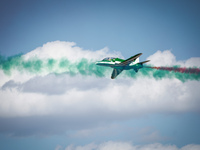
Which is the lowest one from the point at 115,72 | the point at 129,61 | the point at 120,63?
the point at 115,72

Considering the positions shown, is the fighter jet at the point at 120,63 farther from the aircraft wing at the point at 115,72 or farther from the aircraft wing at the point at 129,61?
the aircraft wing at the point at 115,72

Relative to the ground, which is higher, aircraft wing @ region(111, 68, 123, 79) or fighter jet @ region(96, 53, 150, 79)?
fighter jet @ region(96, 53, 150, 79)

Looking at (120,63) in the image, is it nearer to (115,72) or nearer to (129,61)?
(129,61)

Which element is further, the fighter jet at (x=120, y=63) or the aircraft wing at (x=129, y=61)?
the fighter jet at (x=120, y=63)

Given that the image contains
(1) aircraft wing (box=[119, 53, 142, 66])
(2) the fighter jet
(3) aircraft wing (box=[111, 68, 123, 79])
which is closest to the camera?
(1) aircraft wing (box=[119, 53, 142, 66])

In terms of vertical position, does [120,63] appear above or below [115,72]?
above

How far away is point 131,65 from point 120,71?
842cm

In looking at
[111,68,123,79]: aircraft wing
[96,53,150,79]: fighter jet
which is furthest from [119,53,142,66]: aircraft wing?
[111,68,123,79]: aircraft wing

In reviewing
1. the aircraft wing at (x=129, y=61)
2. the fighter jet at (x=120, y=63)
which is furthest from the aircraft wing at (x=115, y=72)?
the aircraft wing at (x=129, y=61)

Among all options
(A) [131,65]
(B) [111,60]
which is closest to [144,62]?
(A) [131,65]

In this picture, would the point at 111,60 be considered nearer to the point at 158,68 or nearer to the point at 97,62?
the point at 97,62

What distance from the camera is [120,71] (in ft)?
329

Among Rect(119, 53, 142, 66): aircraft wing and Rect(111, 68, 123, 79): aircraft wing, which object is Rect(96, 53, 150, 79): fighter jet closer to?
Rect(119, 53, 142, 66): aircraft wing

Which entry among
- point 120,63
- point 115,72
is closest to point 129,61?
point 120,63
